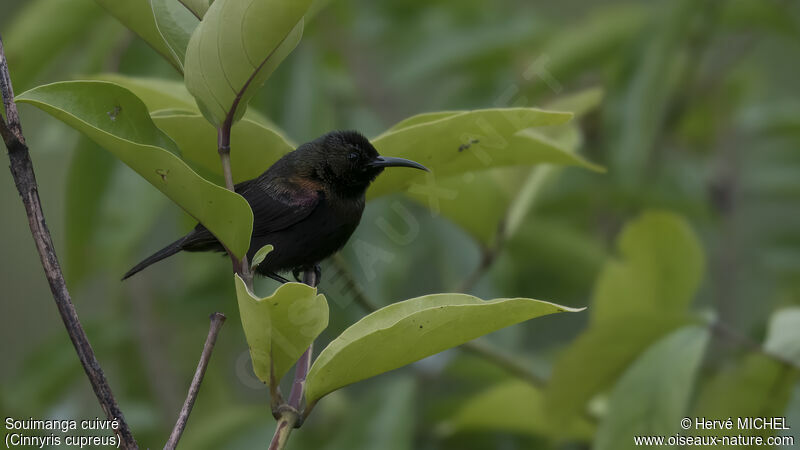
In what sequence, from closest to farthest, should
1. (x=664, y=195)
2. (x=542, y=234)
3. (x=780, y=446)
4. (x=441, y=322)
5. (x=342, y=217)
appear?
(x=441, y=322) → (x=780, y=446) → (x=342, y=217) → (x=542, y=234) → (x=664, y=195)

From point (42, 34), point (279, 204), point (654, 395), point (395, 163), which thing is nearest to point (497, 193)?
point (395, 163)

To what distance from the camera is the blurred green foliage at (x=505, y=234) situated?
7.34ft

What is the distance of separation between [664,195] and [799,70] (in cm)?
317

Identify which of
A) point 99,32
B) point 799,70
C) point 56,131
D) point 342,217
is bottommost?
point 799,70

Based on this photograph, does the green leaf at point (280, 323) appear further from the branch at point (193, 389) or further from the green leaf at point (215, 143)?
the green leaf at point (215, 143)

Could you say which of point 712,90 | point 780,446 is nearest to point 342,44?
point 712,90

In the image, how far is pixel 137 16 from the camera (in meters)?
1.44

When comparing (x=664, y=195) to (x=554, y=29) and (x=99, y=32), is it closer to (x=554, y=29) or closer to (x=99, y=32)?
(x=554, y=29)

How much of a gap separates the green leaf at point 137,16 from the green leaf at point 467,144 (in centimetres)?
45

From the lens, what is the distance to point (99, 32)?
298cm

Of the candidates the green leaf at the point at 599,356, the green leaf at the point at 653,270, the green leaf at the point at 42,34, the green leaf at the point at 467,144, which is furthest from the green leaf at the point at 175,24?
the green leaf at the point at 653,270

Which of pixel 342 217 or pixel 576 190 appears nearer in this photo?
pixel 342 217

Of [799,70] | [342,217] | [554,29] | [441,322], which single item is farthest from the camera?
[799,70]

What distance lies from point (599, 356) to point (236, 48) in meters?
1.25
